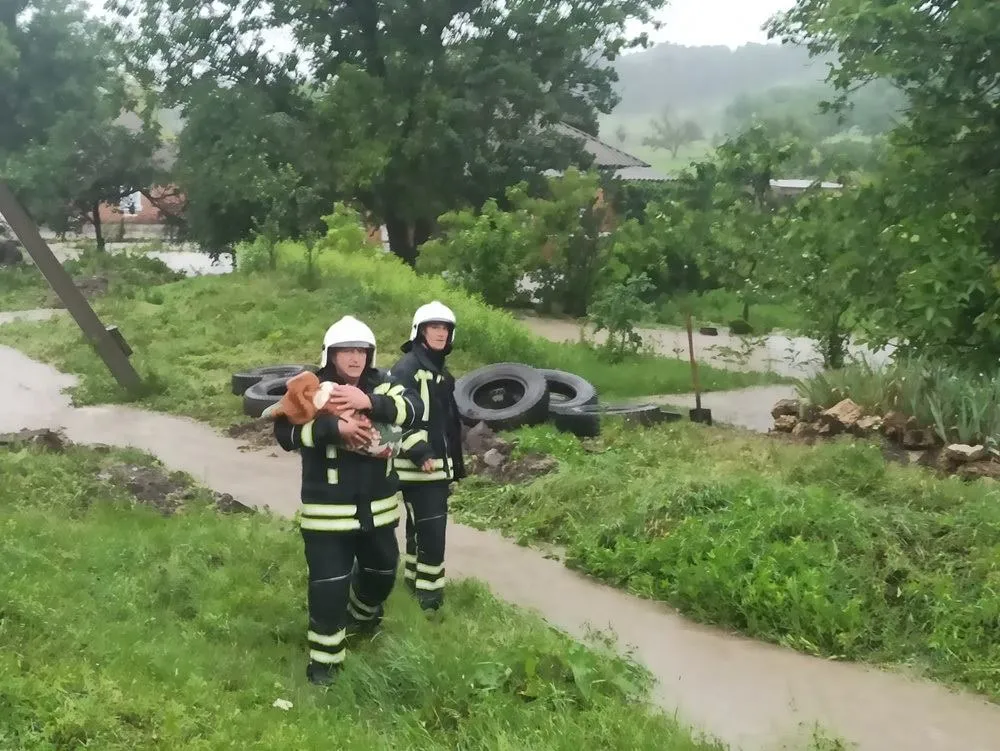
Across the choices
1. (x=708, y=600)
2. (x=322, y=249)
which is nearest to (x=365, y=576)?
(x=708, y=600)

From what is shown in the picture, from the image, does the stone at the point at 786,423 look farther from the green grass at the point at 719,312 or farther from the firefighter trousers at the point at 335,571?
the green grass at the point at 719,312

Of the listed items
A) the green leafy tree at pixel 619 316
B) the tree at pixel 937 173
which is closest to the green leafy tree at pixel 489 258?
the green leafy tree at pixel 619 316

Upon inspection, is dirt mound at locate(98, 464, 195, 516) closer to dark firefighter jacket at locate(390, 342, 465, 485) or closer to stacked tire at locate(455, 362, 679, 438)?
dark firefighter jacket at locate(390, 342, 465, 485)

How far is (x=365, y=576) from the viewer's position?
411 cm

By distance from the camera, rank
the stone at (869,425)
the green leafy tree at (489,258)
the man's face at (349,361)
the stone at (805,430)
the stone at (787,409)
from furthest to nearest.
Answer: the green leafy tree at (489,258), the stone at (787,409), the stone at (805,430), the stone at (869,425), the man's face at (349,361)

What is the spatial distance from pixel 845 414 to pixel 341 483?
5600 millimetres

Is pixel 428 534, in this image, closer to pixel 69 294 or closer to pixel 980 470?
pixel 980 470

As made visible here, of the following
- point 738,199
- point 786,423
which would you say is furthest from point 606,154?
point 786,423

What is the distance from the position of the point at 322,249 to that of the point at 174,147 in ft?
20.7

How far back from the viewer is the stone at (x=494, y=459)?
7246 millimetres

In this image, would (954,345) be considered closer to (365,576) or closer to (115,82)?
(365,576)

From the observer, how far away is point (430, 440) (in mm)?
4520

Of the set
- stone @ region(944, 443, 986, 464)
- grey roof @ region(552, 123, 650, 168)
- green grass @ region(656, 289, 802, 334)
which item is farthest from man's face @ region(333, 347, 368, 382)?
grey roof @ region(552, 123, 650, 168)

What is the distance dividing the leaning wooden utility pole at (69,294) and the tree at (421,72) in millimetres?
9535
